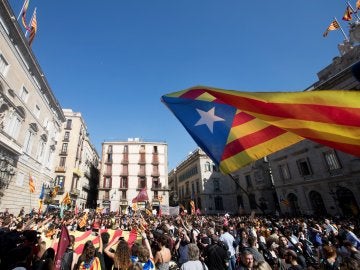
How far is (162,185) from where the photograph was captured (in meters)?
46.9

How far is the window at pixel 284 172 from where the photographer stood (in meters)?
27.4

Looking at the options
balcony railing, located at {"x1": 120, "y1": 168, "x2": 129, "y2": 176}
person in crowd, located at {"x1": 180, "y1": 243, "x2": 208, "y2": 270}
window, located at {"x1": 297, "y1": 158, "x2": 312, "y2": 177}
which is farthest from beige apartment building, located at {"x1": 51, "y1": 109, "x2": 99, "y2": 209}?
person in crowd, located at {"x1": 180, "y1": 243, "x2": 208, "y2": 270}

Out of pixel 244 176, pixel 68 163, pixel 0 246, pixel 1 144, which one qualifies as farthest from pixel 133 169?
pixel 0 246

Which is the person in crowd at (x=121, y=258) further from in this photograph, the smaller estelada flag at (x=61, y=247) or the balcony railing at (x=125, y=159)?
the balcony railing at (x=125, y=159)

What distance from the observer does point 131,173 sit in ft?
155

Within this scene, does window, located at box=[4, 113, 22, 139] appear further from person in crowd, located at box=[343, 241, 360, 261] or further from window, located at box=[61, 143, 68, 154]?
window, located at box=[61, 143, 68, 154]

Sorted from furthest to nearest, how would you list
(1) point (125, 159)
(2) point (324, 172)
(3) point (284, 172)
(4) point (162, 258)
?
(1) point (125, 159) < (3) point (284, 172) < (2) point (324, 172) < (4) point (162, 258)

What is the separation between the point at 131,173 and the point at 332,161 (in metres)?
37.4

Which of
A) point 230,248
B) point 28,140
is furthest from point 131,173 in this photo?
point 230,248

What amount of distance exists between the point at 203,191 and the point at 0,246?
41.2 meters

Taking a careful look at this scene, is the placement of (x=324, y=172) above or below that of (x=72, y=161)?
below

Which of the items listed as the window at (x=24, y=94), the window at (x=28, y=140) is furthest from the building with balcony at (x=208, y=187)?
the window at (x=24, y=94)

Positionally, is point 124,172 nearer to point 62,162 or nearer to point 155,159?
point 155,159

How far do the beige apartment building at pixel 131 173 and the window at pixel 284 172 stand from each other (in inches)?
993
